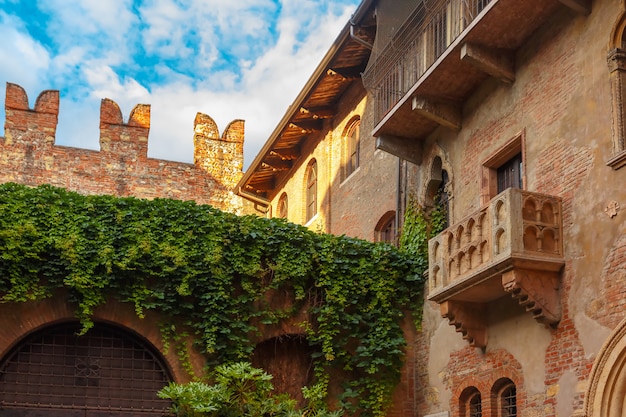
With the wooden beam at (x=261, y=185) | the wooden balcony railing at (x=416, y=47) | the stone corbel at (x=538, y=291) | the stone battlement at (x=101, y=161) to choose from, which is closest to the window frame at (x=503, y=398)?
the stone corbel at (x=538, y=291)

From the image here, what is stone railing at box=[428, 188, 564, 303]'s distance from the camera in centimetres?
1108

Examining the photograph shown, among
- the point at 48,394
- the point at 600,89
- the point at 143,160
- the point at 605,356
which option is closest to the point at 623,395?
the point at 605,356

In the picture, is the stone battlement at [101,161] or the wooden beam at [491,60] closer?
the wooden beam at [491,60]

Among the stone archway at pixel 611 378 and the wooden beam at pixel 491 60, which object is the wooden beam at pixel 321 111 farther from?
the stone archway at pixel 611 378

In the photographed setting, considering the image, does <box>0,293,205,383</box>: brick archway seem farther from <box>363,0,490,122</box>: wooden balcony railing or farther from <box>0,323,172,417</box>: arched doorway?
<box>363,0,490,122</box>: wooden balcony railing

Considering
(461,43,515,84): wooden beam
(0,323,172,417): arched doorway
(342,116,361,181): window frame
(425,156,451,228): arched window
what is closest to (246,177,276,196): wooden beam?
(342,116,361,181): window frame

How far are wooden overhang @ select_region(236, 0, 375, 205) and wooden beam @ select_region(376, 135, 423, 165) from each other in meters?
2.66

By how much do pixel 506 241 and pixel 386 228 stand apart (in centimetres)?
668

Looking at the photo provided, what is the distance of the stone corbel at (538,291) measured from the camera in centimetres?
1109

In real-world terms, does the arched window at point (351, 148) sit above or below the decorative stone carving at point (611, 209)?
above

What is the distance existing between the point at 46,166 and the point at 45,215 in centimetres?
1252

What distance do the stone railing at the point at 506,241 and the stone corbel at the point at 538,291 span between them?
9cm

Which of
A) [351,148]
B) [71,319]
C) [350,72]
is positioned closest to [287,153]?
[351,148]

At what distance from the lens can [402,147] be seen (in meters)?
15.5
